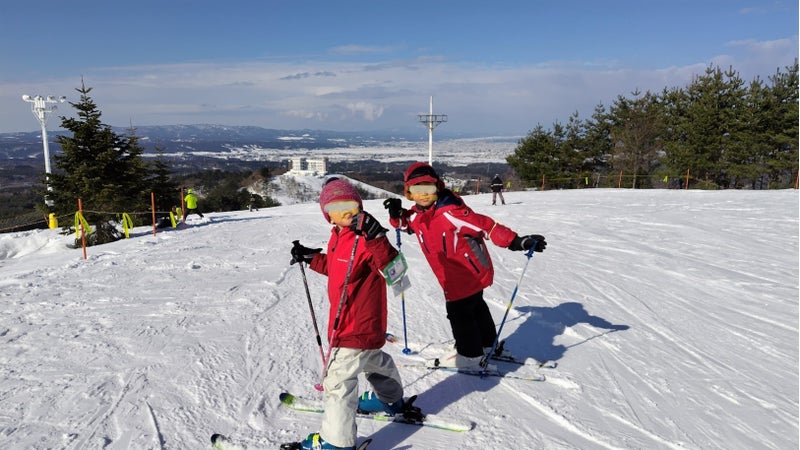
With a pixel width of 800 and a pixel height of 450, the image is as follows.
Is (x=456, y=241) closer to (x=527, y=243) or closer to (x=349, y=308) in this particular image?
(x=527, y=243)

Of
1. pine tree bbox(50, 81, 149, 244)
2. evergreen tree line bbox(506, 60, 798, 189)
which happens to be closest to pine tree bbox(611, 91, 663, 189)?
evergreen tree line bbox(506, 60, 798, 189)

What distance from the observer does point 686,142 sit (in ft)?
97.9

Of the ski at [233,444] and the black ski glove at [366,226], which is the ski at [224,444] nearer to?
the ski at [233,444]

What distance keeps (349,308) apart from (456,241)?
1.11 metres

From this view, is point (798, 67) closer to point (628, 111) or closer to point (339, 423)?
point (628, 111)

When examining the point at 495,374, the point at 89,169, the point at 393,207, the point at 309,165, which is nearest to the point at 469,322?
the point at 495,374

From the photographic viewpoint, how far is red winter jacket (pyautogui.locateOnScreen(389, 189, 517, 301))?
334cm

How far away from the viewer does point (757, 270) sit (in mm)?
8016

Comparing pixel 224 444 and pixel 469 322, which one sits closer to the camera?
pixel 224 444

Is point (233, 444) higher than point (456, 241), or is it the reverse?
point (456, 241)

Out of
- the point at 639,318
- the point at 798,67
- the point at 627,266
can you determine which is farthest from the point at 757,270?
the point at 798,67

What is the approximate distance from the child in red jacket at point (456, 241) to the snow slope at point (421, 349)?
52 cm

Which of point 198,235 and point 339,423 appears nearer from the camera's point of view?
point 339,423

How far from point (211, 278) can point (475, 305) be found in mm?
4598
